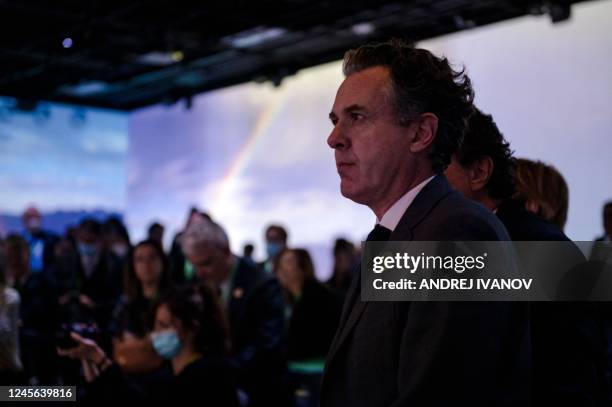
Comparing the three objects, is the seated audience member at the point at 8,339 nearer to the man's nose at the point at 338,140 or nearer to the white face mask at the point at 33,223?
the man's nose at the point at 338,140

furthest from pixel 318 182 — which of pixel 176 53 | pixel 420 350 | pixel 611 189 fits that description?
pixel 420 350

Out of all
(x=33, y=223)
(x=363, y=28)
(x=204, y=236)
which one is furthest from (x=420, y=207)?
(x=363, y=28)

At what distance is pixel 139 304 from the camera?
4230mm

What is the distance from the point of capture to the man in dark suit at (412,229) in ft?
3.68

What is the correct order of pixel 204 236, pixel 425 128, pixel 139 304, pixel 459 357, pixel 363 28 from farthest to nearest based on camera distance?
pixel 363 28 < pixel 139 304 < pixel 204 236 < pixel 425 128 < pixel 459 357

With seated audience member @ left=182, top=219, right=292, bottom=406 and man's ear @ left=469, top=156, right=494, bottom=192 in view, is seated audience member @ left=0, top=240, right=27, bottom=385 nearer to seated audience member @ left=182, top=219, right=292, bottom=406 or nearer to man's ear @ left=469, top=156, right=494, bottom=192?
seated audience member @ left=182, top=219, right=292, bottom=406

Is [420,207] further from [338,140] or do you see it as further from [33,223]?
[33,223]

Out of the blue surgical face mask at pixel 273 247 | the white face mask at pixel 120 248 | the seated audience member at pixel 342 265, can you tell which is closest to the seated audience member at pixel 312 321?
the seated audience member at pixel 342 265

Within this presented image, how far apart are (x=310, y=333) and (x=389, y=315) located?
3681 millimetres

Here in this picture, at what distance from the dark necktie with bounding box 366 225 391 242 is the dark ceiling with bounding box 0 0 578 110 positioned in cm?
Answer: 576

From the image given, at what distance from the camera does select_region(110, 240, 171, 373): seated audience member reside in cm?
361

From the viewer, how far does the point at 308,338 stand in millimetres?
4832

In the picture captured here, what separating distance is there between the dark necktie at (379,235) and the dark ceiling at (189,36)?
5760mm

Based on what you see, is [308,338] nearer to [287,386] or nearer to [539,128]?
[287,386]
